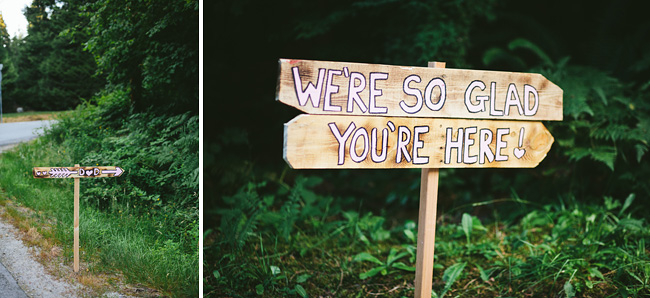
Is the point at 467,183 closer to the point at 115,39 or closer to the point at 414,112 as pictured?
the point at 414,112

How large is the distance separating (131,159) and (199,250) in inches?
25.6

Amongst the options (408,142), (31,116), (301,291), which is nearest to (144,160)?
(31,116)

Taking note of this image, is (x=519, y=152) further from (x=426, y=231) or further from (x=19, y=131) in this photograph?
(x=19, y=131)

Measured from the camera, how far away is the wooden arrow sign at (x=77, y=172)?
2113 mm

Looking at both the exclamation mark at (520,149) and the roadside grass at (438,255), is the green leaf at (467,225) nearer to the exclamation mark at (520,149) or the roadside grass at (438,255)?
the roadside grass at (438,255)

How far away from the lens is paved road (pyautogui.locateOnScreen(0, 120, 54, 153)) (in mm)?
2182

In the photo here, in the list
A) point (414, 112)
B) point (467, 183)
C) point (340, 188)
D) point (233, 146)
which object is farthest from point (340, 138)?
point (467, 183)

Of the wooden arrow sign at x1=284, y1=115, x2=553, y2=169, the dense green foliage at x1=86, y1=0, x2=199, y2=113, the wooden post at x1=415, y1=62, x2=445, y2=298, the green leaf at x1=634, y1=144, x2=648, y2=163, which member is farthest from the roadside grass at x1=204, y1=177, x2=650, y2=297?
the dense green foliage at x1=86, y1=0, x2=199, y2=113

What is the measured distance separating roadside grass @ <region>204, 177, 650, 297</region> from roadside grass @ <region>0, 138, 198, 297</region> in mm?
411

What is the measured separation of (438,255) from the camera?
3176mm

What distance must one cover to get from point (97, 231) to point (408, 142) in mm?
1770

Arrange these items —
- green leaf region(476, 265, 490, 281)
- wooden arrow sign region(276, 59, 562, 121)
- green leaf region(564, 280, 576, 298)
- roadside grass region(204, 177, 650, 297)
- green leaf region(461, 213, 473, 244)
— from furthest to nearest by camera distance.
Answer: green leaf region(461, 213, 473, 244) < green leaf region(476, 265, 490, 281) < roadside grass region(204, 177, 650, 297) < green leaf region(564, 280, 576, 298) < wooden arrow sign region(276, 59, 562, 121)

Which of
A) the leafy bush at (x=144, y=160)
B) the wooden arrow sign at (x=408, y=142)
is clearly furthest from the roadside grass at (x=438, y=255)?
the wooden arrow sign at (x=408, y=142)

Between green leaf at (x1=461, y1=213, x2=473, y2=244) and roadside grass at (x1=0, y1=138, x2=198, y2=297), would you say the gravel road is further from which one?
green leaf at (x1=461, y1=213, x2=473, y2=244)
